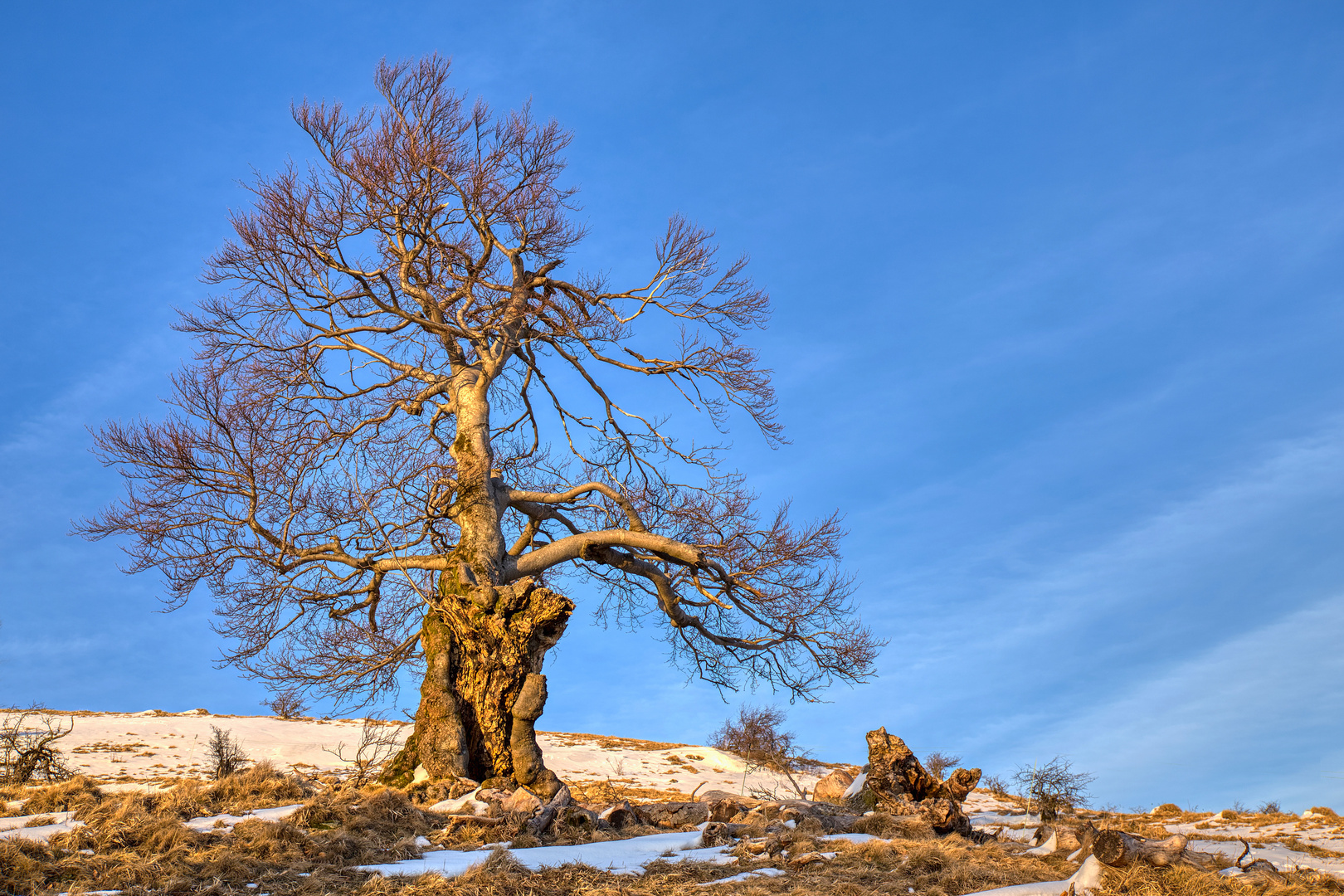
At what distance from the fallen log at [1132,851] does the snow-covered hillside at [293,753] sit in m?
8.18

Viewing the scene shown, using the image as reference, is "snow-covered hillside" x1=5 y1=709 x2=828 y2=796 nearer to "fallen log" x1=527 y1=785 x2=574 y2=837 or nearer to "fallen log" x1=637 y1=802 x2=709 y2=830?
"fallen log" x1=637 y1=802 x2=709 y2=830

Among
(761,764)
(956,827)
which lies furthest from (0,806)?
(761,764)

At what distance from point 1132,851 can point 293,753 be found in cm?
1670

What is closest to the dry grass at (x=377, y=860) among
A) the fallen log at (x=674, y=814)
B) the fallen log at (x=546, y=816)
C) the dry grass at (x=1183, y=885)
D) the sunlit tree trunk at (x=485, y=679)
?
the dry grass at (x=1183, y=885)

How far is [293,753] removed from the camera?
18453 mm

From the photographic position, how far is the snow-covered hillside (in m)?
16.3

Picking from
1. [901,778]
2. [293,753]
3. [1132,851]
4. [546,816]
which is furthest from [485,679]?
[293,753]

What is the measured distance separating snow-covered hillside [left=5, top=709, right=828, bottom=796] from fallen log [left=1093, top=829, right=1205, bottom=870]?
818 cm

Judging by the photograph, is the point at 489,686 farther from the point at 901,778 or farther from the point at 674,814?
the point at 901,778

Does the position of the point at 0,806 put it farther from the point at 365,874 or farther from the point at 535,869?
the point at 535,869

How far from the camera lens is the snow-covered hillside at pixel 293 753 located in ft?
53.4

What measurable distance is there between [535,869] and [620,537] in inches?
246

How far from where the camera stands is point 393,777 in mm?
10781

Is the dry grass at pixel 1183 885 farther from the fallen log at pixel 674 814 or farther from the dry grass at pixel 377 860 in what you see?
the fallen log at pixel 674 814
